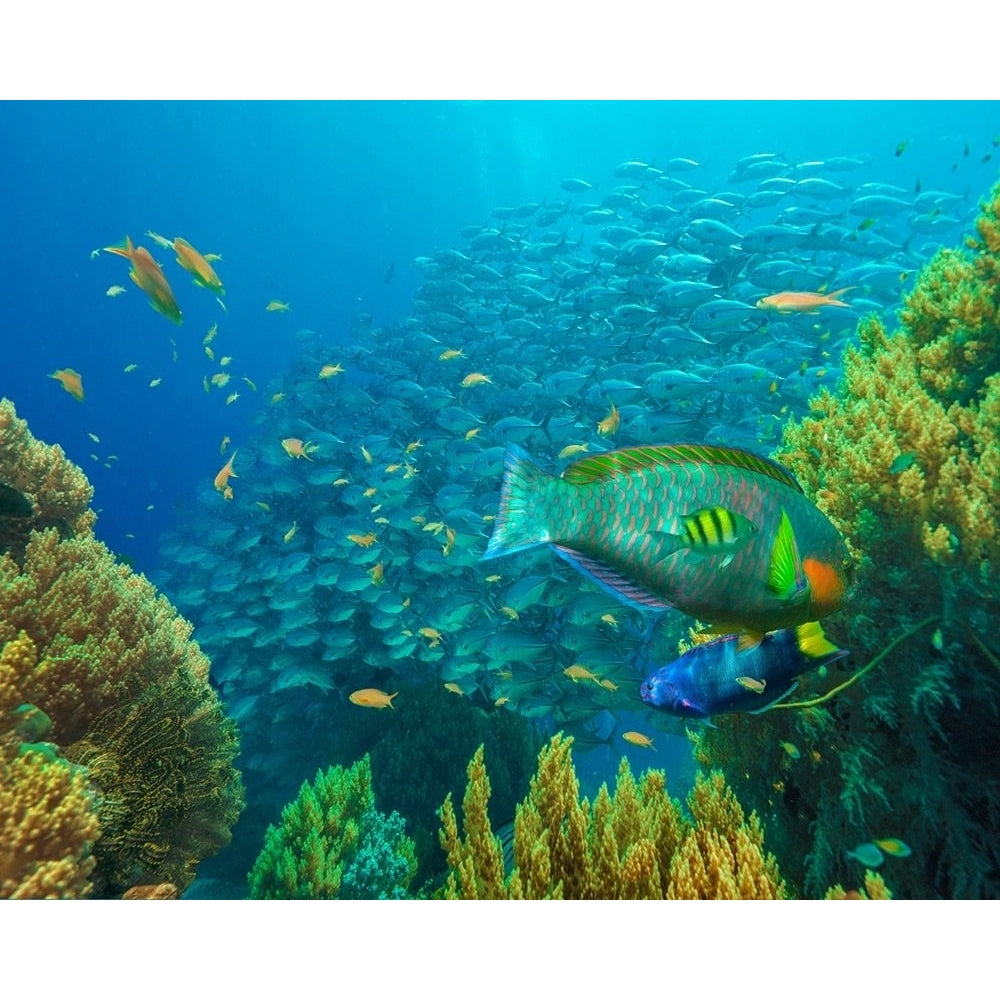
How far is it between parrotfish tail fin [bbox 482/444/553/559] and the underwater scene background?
13mm

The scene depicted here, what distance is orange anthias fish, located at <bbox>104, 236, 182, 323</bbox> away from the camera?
3840mm

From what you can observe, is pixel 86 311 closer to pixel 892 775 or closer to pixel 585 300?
pixel 585 300

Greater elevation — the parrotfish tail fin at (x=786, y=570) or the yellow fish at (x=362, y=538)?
the yellow fish at (x=362, y=538)

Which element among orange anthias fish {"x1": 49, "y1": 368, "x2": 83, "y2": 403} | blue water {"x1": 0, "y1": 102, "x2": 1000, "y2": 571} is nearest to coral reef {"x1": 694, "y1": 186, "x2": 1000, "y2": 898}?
orange anthias fish {"x1": 49, "y1": 368, "x2": 83, "y2": 403}

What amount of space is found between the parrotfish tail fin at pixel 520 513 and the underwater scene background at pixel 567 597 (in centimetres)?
1

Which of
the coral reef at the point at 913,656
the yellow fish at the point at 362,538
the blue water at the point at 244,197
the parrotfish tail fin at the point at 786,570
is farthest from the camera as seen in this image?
the blue water at the point at 244,197

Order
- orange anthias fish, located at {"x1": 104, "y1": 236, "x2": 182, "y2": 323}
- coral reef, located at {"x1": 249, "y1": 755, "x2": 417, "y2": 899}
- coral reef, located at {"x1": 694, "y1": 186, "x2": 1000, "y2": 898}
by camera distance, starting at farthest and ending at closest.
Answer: orange anthias fish, located at {"x1": 104, "y1": 236, "x2": 182, "y2": 323} < coral reef, located at {"x1": 249, "y1": 755, "x2": 417, "y2": 899} < coral reef, located at {"x1": 694, "y1": 186, "x2": 1000, "y2": 898}

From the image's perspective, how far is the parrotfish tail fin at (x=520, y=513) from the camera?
139 cm

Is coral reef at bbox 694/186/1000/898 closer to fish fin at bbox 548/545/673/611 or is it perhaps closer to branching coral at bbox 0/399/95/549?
fish fin at bbox 548/545/673/611

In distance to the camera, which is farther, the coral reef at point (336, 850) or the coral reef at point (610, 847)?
the coral reef at point (336, 850)

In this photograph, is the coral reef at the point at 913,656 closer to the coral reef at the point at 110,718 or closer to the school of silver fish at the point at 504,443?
the coral reef at the point at 110,718

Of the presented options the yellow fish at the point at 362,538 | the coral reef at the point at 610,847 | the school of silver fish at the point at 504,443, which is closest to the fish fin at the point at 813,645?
the coral reef at the point at 610,847

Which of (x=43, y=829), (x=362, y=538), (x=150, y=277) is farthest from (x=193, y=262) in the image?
(x=362, y=538)

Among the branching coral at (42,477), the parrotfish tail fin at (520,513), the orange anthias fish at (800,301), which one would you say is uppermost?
the orange anthias fish at (800,301)
